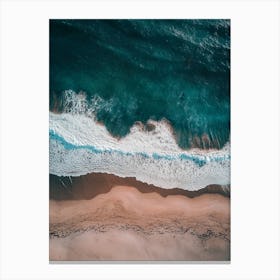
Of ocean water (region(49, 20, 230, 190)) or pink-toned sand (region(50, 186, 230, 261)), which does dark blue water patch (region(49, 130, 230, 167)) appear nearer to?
ocean water (region(49, 20, 230, 190))

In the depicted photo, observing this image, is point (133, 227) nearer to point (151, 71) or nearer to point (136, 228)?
point (136, 228)

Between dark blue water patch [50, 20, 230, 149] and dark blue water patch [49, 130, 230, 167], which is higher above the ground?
dark blue water patch [50, 20, 230, 149]

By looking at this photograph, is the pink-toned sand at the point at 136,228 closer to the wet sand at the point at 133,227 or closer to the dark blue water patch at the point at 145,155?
the wet sand at the point at 133,227

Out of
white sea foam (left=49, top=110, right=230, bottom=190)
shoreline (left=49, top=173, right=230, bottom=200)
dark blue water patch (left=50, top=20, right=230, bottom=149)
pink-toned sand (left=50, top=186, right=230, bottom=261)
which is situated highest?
dark blue water patch (left=50, top=20, right=230, bottom=149)

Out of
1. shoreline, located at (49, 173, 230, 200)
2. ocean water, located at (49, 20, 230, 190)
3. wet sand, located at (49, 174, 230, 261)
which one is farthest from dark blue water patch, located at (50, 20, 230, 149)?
wet sand, located at (49, 174, 230, 261)

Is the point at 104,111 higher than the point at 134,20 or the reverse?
the reverse
